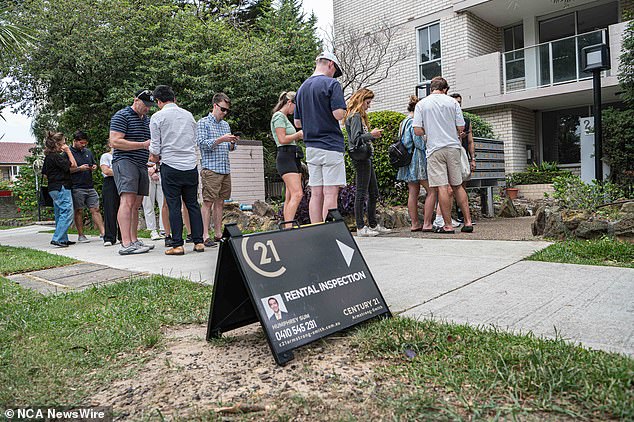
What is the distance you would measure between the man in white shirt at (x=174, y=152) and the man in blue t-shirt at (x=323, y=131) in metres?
1.47

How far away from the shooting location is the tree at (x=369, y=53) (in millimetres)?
14070

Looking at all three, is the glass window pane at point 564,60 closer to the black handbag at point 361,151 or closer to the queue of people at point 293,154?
the queue of people at point 293,154

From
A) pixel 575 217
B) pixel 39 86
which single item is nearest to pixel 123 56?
pixel 39 86

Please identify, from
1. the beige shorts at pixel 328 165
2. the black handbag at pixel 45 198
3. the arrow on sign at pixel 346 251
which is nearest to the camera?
the arrow on sign at pixel 346 251

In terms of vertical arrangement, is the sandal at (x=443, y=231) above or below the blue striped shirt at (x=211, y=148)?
below

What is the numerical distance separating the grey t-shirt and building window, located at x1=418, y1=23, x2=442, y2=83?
9267mm

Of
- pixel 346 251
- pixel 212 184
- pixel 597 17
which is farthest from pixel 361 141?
pixel 597 17

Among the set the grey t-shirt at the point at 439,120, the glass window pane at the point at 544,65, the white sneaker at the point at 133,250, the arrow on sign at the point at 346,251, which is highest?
the glass window pane at the point at 544,65

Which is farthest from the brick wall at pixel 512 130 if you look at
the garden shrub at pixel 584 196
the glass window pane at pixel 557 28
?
the garden shrub at pixel 584 196

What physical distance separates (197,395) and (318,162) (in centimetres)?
306

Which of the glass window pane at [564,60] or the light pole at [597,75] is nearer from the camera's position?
the light pole at [597,75]

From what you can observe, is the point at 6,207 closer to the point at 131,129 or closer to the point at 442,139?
the point at 131,129

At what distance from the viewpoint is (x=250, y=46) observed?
14141mm

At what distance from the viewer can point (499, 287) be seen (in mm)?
2926
